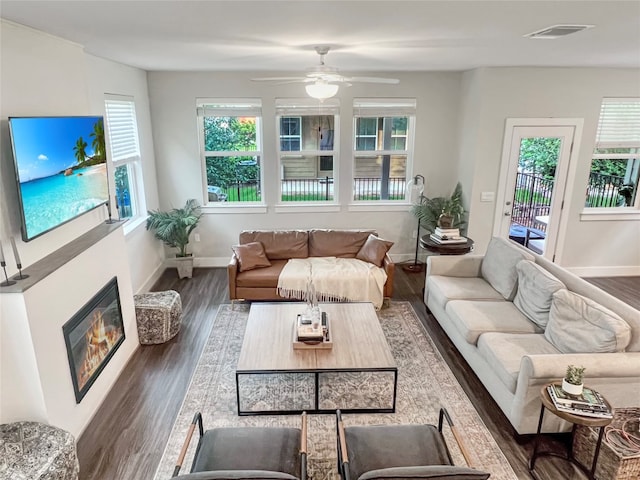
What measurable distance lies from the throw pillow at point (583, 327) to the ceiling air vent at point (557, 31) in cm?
186

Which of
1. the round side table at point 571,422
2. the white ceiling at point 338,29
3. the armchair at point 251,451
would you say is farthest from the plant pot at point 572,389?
the white ceiling at point 338,29

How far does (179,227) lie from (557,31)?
14.7 ft

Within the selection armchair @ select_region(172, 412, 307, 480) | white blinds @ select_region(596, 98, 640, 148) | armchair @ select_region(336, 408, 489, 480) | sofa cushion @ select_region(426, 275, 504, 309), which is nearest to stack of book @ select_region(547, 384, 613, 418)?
armchair @ select_region(336, 408, 489, 480)

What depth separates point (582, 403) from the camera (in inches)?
96.0

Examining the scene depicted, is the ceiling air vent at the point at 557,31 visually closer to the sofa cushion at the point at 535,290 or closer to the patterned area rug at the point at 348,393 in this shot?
the sofa cushion at the point at 535,290

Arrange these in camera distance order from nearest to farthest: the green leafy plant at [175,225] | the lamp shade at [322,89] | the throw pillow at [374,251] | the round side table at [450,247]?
the lamp shade at [322,89] → the throw pillow at [374,251] → the round side table at [450,247] → the green leafy plant at [175,225]

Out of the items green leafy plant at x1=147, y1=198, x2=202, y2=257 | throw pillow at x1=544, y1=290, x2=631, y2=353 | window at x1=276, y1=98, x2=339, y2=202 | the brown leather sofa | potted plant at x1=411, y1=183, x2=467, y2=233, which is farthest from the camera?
window at x1=276, y1=98, x2=339, y2=202

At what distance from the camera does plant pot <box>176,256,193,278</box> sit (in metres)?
5.67

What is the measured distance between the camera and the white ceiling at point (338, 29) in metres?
2.20

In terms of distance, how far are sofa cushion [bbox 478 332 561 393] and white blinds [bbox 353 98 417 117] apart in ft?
Result: 11.5

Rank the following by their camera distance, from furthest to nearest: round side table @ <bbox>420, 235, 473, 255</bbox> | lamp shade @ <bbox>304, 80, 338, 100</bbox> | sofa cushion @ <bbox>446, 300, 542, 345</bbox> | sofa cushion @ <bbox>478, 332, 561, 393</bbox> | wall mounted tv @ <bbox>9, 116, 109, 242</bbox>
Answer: round side table @ <bbox>420, 235, 473, 255</bbox>
sofa cushion @ <bbox>446, 300, 542, 345</bbox>
lamp shade @ <bbox>304, 80, 338, 100</bbox>
sofa cushion @ <bbox>478, 332, 561, 393</bbox>
wall mounted tv @ <bbox>9, 116, 109, 242</bbox>

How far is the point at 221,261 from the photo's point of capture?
6.23m

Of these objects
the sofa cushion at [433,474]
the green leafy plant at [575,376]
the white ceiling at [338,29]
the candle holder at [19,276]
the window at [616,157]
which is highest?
the white ceiling at [338,29]

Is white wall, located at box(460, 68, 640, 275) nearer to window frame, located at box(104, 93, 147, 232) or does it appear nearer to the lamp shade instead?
the lamp shade
